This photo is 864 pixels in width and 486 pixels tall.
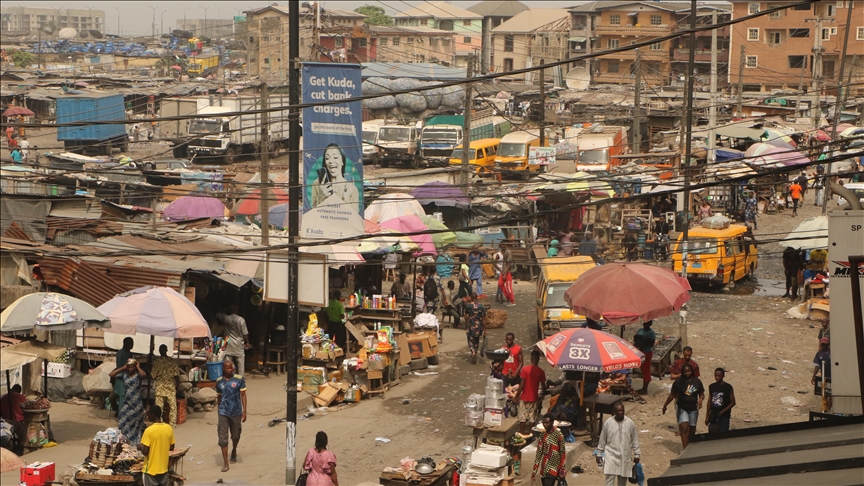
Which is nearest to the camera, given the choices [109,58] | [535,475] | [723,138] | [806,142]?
[535,475]

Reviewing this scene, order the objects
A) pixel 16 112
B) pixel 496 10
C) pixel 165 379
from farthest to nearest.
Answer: pixel 496 10, pixel 16 112, pixel 165 379

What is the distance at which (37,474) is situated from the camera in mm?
11672

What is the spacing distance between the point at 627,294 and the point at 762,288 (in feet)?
39.0

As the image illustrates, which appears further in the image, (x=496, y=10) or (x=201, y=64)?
(x=496, y=10)

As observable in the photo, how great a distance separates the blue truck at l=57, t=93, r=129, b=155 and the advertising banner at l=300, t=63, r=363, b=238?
37.8m

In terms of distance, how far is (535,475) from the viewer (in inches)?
482

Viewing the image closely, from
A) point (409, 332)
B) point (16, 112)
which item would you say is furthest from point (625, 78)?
point (409, 332)

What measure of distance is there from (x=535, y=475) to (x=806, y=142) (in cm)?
3480

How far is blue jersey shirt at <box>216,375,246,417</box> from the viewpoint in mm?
13281

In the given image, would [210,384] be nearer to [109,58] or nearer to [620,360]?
[620,360]

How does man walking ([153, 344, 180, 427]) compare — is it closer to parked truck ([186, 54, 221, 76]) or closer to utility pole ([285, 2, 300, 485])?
utility pole ([285, 2, 300, 485])

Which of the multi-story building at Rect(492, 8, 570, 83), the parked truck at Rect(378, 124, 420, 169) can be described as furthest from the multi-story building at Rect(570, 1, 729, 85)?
the parked truck at Rect(378, 124, 420, 169)

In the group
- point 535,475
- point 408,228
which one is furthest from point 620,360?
point 408,228

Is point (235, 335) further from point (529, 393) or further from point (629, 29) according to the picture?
point (629, 29)
